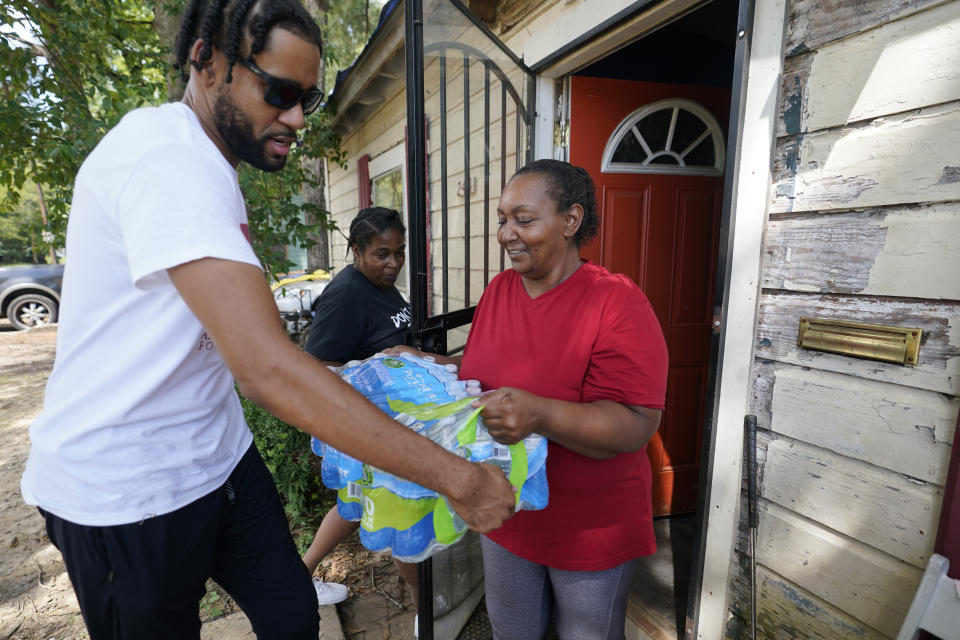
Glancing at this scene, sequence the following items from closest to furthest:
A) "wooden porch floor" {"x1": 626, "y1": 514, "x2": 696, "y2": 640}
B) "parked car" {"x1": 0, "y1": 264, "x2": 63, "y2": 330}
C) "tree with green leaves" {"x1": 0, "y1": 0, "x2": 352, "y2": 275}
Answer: "wooden porch floor" {"x1": 626, "y1": 514, "x2": 696, "y2": 640} < "tree with green leaves" {"x1": 0, "y1": 0, "x2": 352, "y2": 275} < "parked car" {"x1": 0, "y1": 264, "x2": 63, "y2": 330}

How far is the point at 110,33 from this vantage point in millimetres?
3605

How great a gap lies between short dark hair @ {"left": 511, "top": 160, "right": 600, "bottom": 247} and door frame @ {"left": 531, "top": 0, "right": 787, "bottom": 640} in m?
0.44

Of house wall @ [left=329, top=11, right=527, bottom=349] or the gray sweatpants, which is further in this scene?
house wall @ [left=329, top=11, right=527, bottom=349]

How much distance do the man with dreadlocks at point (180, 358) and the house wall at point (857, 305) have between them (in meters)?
0.97

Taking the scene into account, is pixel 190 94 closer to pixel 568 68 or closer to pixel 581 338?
pixel 581 338

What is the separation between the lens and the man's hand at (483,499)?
0.94m

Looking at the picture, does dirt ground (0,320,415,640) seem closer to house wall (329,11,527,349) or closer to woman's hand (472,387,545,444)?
house wall (329,11,527,349)

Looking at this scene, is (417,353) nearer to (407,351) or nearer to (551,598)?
(407,351)

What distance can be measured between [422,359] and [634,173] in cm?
188

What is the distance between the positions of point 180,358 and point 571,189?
1.12 m

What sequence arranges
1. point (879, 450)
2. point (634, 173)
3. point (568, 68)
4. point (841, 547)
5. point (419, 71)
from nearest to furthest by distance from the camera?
1. point (879, 450)
2. point (841, 547)
3. point (419, 71)
4. point (568, 68)
5. point (634, 173)

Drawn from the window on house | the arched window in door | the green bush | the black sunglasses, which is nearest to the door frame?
the arched window in door

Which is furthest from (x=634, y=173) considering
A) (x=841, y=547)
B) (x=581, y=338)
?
(x=841, y=547)

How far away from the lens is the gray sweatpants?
1.36 metres
